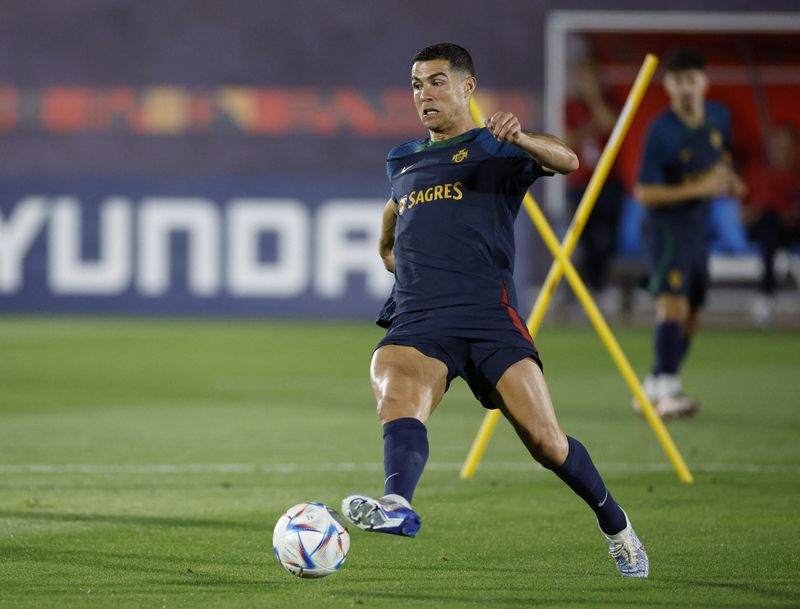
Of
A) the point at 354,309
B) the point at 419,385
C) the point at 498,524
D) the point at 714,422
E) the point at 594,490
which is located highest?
the point at 419,385

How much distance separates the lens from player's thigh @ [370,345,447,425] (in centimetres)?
522

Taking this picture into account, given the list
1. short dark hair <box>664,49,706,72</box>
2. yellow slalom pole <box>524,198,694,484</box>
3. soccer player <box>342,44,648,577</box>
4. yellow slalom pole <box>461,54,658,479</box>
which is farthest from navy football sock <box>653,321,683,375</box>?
soccer player <box>342,44,648,577</box>

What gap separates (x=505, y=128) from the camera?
5.24 m

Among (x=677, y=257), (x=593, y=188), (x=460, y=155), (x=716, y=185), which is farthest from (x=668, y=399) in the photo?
(x=460, y=155)

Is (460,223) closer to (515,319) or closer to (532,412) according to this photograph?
(515,319)

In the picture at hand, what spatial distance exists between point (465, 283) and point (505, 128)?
1.99 ft

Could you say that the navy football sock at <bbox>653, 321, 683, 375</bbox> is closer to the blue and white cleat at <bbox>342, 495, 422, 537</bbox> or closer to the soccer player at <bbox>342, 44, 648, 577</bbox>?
the soccer player at <bbox>342, 44, 648, 577</bbox>

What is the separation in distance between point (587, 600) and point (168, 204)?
1521cm

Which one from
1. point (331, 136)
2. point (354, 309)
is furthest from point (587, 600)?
point (331, 136)

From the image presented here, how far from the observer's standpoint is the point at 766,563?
226 inches

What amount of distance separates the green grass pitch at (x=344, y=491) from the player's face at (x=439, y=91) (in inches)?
65.3

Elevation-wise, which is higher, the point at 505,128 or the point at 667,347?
the point at 505,128

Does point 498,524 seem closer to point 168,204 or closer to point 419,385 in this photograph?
point 419,385

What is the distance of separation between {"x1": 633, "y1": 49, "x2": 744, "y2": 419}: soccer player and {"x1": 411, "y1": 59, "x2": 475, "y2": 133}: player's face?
5111 millimetres
